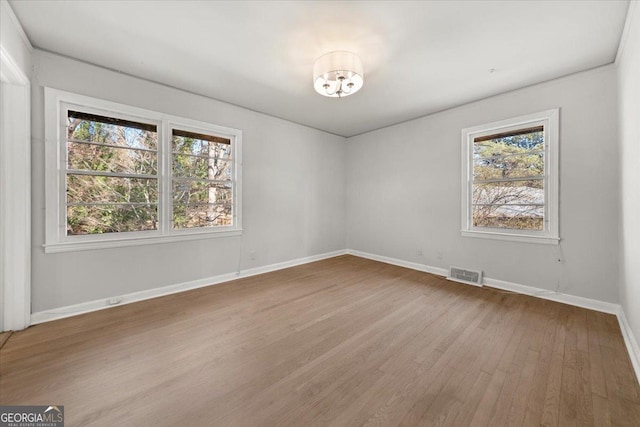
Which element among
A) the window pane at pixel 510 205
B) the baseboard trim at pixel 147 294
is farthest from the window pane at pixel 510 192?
the baseboard trim at pixel 147 294

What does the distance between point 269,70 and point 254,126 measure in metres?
1.37

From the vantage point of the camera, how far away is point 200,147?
3.53 m

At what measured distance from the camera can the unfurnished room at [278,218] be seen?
1605 mm

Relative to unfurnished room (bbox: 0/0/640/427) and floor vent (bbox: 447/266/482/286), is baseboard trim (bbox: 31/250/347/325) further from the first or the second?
floor vent (bbox: 447/266/482/286)

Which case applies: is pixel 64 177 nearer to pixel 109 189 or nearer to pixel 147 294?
pixel 109 189

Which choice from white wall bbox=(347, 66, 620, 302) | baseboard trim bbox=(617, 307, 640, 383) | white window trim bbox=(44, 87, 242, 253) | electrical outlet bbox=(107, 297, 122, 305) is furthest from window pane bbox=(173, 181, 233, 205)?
baseboard trim bbox=(617, 307, 640, 383)

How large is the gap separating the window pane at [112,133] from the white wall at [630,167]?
15.7 feet

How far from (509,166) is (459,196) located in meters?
0.74

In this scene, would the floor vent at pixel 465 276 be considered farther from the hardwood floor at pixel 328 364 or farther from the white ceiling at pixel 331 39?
the white ceiling at pixel 331 39

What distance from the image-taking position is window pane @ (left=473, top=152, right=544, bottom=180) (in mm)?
3176

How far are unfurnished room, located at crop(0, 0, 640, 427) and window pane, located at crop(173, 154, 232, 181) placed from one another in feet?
0.11

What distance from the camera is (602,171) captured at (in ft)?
8.80

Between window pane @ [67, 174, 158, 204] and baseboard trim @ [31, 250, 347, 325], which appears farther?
window pane @ [67, 174, 158, 204]

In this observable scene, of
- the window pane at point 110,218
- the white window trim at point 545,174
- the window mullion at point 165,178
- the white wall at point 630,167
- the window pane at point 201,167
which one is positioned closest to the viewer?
the white wall at point 630,167
